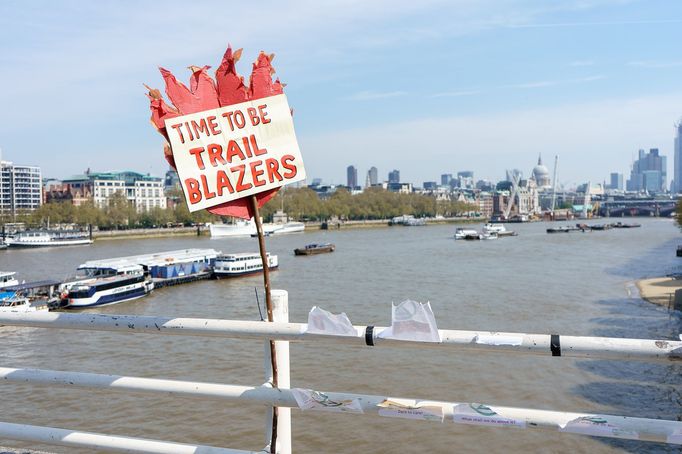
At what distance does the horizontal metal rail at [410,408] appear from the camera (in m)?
1.62

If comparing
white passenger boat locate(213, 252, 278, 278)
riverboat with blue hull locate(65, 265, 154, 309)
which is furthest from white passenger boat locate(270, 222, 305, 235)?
riverboat with blue hull locate(65, 265, 154, 309)

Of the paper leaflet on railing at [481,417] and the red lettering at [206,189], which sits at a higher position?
the red lettering at [206,189]

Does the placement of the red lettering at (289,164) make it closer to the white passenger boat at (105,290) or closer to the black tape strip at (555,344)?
the black tape strip at (555,344)

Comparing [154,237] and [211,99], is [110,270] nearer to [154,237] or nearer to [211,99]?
[211,99]

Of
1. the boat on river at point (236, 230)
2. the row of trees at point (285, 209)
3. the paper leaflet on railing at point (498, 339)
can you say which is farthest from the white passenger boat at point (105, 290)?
the boat on river at point (236, 230)

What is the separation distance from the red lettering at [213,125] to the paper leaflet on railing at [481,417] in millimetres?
1254

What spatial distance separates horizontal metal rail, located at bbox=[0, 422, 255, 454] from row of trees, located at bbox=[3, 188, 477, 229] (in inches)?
1759

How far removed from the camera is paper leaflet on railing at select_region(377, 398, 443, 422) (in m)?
1.75

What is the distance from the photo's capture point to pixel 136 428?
984 centimetres

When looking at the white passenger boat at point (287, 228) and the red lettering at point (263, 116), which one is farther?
the white passenger boat at point (287, 228)

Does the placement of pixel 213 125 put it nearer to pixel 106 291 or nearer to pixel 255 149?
pixel 255 149

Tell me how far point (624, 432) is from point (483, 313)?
60.7 ft

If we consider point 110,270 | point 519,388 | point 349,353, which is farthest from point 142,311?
point 519,388

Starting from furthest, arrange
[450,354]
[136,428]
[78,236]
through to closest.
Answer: [78,236], [450,354], [136,428]
